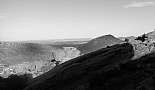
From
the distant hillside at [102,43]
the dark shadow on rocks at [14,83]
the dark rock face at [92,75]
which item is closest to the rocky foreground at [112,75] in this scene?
the dark rock face at [92,75]

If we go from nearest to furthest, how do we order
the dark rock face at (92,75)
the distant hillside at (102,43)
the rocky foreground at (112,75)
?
the rocky foreground at (112,75) → the dark rock face at (92,75) → the distant hillside at (102,43)

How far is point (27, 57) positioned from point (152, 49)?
3377 inches

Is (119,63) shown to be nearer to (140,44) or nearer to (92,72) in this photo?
(92,72)

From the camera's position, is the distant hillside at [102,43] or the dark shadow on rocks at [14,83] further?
the distant hillside at [102,43]

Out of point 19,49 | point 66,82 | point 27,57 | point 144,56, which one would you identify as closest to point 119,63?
point 144,56

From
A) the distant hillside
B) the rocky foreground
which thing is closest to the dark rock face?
the rocky foreground

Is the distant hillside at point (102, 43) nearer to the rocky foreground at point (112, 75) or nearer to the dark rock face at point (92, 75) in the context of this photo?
the dark rock face at point (92, 75)

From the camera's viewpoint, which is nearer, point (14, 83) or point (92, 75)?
point (92, 75)

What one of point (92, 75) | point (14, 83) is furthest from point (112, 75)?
point (14, 83)

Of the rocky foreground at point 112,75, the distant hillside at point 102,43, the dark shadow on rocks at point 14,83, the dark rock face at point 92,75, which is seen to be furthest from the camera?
the distant hillside at point 102,43

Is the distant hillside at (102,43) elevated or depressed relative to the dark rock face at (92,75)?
depressed

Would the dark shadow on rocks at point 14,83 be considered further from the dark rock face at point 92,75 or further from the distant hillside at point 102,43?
the distant hillside at point 102,43

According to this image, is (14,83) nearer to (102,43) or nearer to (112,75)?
(112,75)

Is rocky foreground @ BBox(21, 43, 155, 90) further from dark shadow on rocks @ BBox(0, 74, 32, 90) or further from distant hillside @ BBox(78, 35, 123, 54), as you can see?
distant hillside @ BBox(78, 35, 123, 54)
